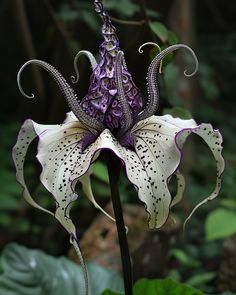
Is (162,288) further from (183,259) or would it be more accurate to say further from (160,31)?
(183,259)

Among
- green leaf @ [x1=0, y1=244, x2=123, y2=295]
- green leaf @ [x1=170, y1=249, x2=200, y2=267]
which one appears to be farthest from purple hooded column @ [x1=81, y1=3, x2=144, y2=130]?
green leaf @ [x1=170, y1=249, x2=200, y2=267]

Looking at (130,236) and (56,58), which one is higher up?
(56,58)

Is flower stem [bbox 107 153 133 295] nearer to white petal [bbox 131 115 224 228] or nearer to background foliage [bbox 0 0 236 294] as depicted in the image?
white petal [bbox 131 115 224 228]

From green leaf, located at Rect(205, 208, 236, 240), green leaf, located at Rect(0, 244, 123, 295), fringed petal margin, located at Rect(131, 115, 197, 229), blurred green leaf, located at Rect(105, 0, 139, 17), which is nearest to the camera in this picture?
fringed petal margin, located at Rect(131, 115, 197, 229)

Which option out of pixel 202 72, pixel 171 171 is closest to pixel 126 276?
pixel 171 171

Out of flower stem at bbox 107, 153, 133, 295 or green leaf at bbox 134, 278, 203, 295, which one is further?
green leaf at bbox 134, 278, 203, 295

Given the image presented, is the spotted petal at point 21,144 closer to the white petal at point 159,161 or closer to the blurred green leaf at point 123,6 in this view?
the white petal at point 159,161

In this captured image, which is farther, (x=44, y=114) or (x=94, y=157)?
(x=44, y=114)

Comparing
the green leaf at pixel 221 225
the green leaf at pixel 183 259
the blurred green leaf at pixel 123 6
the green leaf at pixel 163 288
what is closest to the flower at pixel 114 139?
the green leaf at pixel 163 288

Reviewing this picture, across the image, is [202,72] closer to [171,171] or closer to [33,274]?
[33,274]
